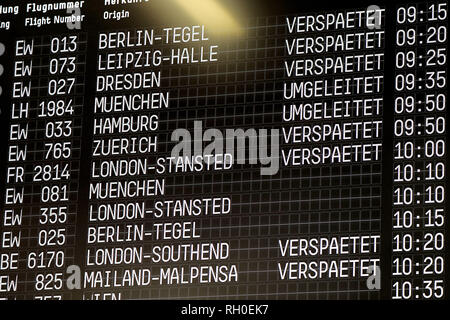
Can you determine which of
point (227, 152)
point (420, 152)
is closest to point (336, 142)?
point (420, 152)

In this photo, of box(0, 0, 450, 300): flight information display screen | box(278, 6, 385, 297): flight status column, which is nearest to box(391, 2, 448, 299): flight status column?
box(0, 0, 450, 300): flight information display screen

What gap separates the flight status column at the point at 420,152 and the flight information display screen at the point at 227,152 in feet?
0.04

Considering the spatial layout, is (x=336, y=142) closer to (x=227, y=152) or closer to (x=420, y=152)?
(x=420, y=152)

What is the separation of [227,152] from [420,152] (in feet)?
5.83

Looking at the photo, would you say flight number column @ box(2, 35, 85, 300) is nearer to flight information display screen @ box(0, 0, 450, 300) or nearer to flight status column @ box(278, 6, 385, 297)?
flight information display screen @ box(0, 0, 450, 300)

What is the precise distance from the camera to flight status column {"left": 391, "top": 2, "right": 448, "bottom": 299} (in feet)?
51.0

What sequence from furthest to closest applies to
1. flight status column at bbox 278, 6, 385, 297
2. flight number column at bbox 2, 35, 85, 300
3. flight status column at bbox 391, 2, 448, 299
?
flight number column at bbox 2, 35, 85, 300 → flight status column at bbox 278, 6, 385, 297 → flight status column at bbox 391, 2, 448, 299

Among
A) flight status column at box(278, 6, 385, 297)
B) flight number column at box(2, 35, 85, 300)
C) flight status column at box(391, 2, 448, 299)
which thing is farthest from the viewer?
flight number column at box(2, 35, 85, 300)

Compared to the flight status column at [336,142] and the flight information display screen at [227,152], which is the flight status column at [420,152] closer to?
the flight information display screen at [227,152]

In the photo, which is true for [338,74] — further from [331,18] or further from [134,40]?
[134,40]

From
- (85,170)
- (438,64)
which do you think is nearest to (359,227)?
(438,64)

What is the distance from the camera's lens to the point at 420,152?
15.8m

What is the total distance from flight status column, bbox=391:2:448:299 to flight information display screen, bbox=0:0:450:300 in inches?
0.5

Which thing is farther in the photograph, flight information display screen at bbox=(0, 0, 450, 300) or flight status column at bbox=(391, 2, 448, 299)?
flight information display screen at bbox=(0, 0, 450, 300)
